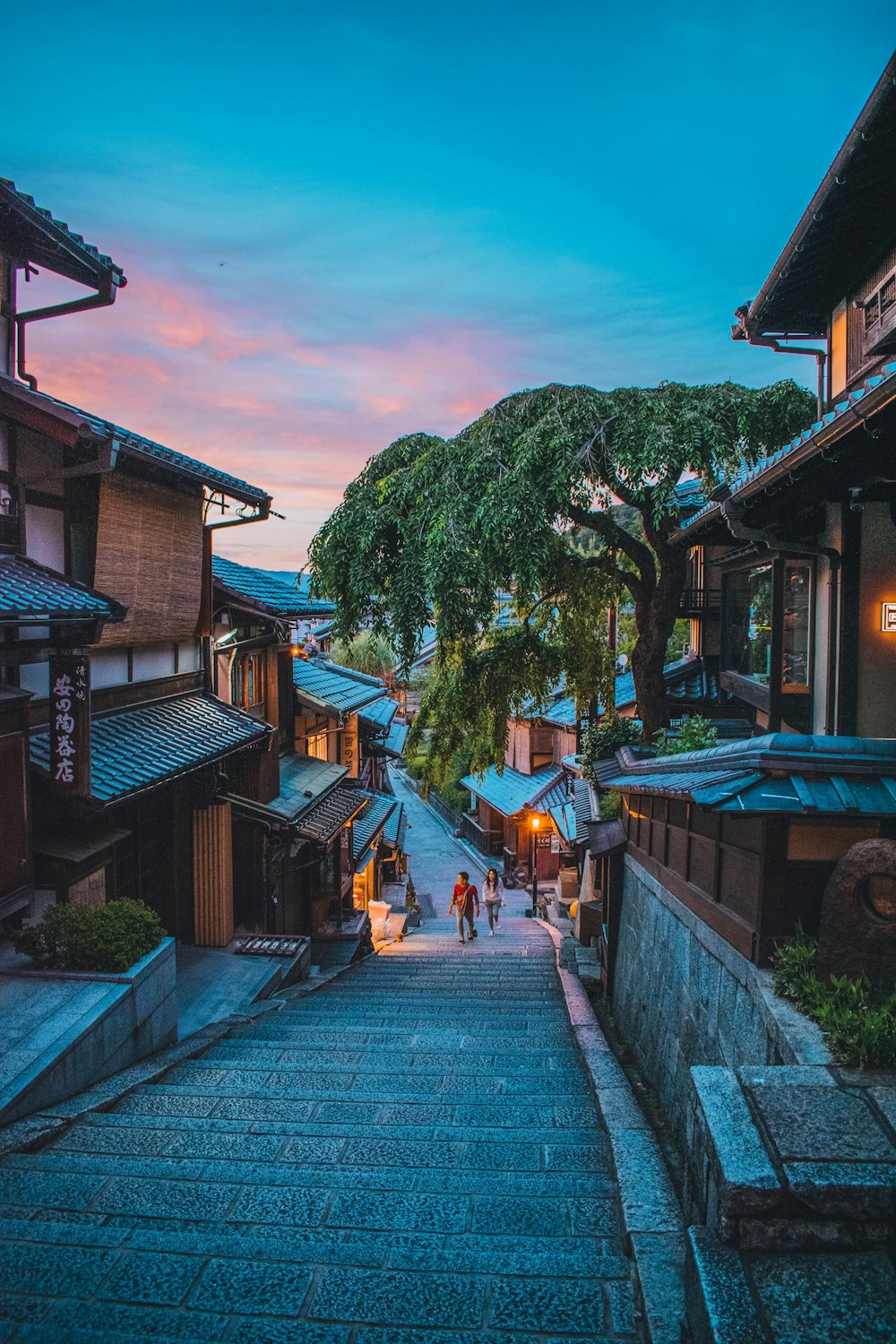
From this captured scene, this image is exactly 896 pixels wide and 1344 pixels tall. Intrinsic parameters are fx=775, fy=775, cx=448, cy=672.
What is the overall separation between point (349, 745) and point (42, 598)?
66.4 feet

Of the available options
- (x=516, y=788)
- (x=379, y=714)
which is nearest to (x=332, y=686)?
(x=379, y=714)

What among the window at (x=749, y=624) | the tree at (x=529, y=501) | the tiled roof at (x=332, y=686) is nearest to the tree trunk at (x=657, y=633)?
the tree at (x=529, y=501)

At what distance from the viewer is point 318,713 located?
22.7m

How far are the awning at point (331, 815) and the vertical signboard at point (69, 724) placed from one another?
7896 millimetres

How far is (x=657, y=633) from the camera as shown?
1642cm

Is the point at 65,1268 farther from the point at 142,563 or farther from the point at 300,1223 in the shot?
the point at 142,563

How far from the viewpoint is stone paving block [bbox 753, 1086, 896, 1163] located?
396 centimetres

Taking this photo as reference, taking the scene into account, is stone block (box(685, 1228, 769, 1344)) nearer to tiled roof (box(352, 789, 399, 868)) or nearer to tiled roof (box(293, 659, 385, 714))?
tiled roof (box(352, 789, 399, 868))

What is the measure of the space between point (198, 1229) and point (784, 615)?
11.1m

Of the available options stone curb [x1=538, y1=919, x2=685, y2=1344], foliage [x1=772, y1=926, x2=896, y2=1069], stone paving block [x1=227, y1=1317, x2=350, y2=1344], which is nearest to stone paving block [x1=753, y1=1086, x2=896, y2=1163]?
foliage [x1=772, y1=926, x2=896, y2=1069]

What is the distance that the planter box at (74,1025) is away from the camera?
665 centimetres

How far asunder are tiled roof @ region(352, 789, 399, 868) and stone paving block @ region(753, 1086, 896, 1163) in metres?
17.9

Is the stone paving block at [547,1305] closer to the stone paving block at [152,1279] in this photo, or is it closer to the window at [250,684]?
the stone paving block at [152,1279]

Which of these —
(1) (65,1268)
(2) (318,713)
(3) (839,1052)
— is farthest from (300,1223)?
(2) (318,713)
